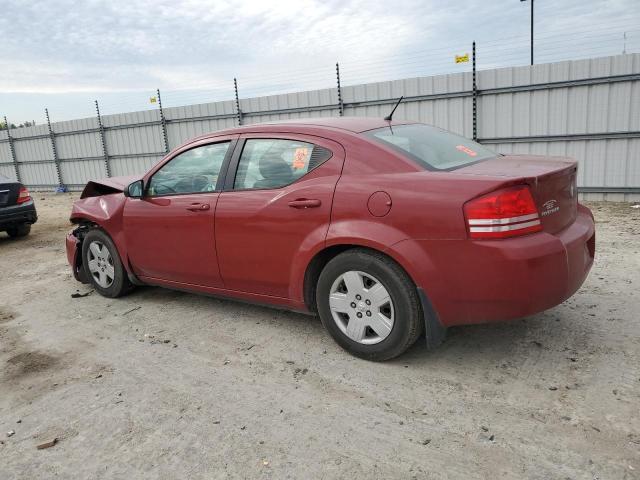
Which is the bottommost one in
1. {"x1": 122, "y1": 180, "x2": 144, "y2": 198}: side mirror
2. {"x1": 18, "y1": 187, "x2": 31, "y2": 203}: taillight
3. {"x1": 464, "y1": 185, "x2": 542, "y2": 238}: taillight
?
{"x1": 18, "y1": 187, "x2": 31, "y2": 203}: taillight

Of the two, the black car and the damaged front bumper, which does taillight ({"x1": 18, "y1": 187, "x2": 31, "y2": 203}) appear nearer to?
the black car

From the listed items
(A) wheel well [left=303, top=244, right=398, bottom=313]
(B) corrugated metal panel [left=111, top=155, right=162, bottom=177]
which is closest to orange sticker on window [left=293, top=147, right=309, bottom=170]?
(A) wheel well [left=303, top=244, right=398, bottom=313]

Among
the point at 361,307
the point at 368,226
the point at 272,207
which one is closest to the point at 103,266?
the point at 272,207

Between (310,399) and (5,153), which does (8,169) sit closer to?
(5,153)

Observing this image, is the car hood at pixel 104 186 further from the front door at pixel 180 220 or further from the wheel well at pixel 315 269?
the wheel well at pixel 315 269

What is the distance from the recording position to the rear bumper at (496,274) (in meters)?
2.63

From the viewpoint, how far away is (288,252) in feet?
11.2

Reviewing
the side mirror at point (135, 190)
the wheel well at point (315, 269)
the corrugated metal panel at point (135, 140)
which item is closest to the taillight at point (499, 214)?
the wheel well at point (315, 269)

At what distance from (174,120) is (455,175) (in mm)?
13833

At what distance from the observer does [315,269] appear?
11.0 ft

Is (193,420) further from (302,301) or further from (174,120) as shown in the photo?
(174,120)

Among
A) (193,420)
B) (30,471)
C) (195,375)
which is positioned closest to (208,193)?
(195,375)

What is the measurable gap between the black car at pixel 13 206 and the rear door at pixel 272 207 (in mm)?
6183

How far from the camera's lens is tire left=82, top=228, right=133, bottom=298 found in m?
4.73
